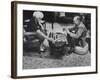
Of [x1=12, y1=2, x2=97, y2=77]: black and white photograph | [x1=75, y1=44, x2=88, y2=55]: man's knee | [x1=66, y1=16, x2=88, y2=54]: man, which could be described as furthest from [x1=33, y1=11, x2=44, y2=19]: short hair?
[x1=75, y1=44, x2=88, y2=55]: man's knee

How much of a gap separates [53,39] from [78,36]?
8.8 inches

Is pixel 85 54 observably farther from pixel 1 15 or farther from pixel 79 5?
pixel 1 15

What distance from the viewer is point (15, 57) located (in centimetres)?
170

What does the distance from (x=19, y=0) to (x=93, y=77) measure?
878 mm

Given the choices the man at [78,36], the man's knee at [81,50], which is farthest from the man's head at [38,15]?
the man's knee at [81,50]

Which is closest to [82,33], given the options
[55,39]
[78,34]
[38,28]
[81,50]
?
[78,34]

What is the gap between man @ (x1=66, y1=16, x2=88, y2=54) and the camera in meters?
1.92


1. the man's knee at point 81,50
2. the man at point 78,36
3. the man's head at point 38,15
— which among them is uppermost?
the man's head at point 38,15

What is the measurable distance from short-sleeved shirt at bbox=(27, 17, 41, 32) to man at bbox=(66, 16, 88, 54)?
257mm

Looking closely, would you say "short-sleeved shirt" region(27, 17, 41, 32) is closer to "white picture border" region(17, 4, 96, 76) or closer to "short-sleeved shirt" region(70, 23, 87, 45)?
"white picture border" region(17, 4, 96, 76)

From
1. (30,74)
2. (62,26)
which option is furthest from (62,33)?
(30,74)

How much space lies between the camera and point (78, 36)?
6.37 feet

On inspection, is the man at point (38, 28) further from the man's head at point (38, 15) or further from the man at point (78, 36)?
the man at point (78, 36)

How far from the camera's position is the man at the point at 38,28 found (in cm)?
178
